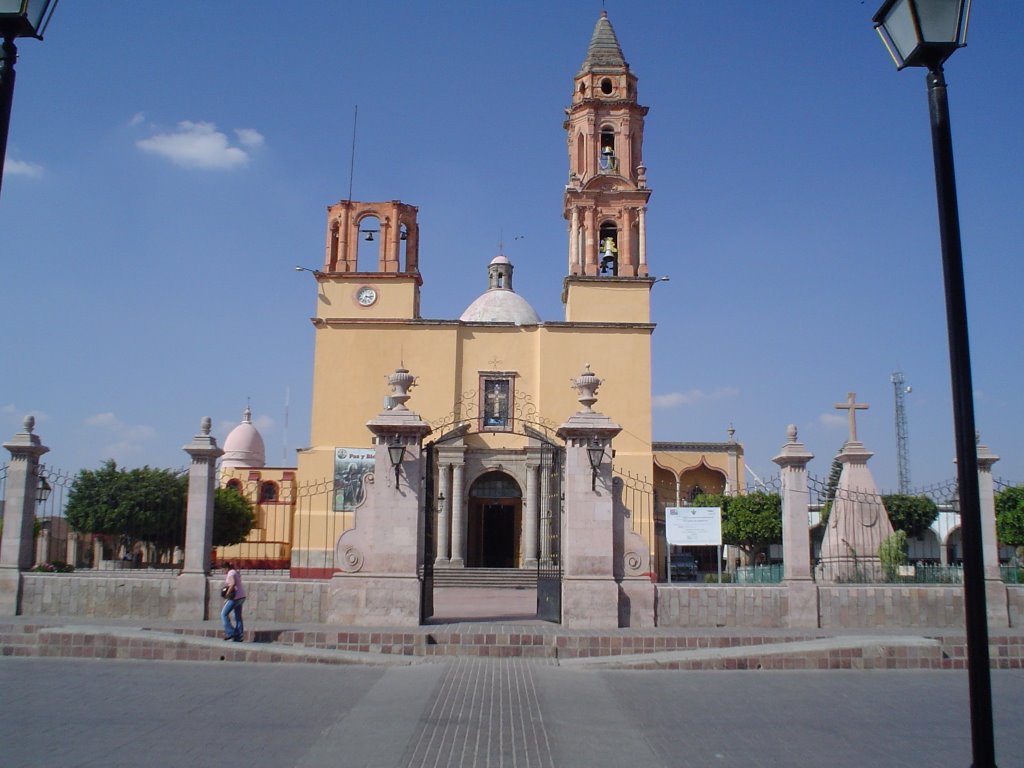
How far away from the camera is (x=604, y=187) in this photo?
31.6m

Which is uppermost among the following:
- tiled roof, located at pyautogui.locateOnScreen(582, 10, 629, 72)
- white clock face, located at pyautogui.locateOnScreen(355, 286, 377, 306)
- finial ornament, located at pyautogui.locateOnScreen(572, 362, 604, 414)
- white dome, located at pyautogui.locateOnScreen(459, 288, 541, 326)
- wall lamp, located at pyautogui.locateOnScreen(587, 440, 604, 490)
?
tiled roof, located at pyautogui.locateOnScreen(582, 10, 629, 72)

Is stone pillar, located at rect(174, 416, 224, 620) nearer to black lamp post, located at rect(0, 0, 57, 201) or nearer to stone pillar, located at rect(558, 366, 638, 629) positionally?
stone pillar, located at rect(558, 366, 638, 629)

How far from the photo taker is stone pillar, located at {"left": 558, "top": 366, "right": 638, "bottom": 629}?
40.5 ft

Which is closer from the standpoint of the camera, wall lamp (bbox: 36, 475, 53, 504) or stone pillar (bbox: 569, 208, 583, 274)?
wall lamp (bbox: 36, 475, 53, 504)

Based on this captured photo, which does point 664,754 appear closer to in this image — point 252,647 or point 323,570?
point 252,647

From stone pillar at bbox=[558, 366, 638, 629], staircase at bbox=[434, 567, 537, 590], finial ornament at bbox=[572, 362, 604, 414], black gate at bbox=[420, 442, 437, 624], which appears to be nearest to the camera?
stone pillar at bbox=[558, 366, 638, 629]

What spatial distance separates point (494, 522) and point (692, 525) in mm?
17924

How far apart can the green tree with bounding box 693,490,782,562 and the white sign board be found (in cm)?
1658

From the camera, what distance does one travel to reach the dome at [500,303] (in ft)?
129

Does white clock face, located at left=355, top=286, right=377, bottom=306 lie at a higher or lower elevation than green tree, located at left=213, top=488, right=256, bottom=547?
higher

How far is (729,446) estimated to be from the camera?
135 feet

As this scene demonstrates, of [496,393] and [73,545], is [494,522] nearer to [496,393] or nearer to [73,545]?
[496,393]

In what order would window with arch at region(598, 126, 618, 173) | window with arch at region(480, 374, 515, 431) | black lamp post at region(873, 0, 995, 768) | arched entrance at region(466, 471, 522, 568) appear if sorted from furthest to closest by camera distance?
window with arch at region(598, 126, 618, 173) → arched entrance at region(466, 471, 522, 568) → window with arch at region(480, 374, 515, 431) → black lamp post at region(873, 0, 995, 768)

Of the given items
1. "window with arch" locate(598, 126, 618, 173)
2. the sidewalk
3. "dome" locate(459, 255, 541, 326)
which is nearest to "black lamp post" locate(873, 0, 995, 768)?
the sidewalk
